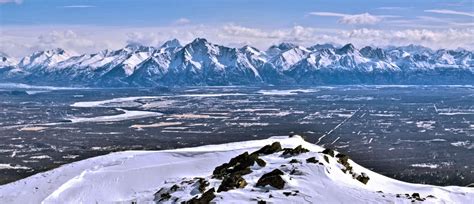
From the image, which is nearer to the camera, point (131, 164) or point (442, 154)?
point (131, 164)

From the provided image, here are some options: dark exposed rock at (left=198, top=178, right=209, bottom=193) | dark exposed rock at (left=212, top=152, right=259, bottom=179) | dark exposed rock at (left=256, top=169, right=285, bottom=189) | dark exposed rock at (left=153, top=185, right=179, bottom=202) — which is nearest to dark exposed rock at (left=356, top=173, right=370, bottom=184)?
dark exposed rock at (left=212, top=152, right=259, bottom=179)

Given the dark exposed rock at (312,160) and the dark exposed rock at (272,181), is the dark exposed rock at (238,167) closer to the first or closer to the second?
the dark exposed rock at (272,181)

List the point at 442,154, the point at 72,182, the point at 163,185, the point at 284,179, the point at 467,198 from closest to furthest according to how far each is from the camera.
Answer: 1. the point at 284,179
2. the point at 467,198
3. the point at 163,185
4. the point at 72,182
5. the point at 442,154

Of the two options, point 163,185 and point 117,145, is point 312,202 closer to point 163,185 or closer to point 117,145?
point 163,185

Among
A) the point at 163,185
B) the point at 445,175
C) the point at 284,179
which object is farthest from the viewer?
the point at 445,175

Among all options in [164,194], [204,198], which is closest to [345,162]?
[164,194]

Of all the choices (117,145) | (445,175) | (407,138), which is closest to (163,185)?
(445,175)
